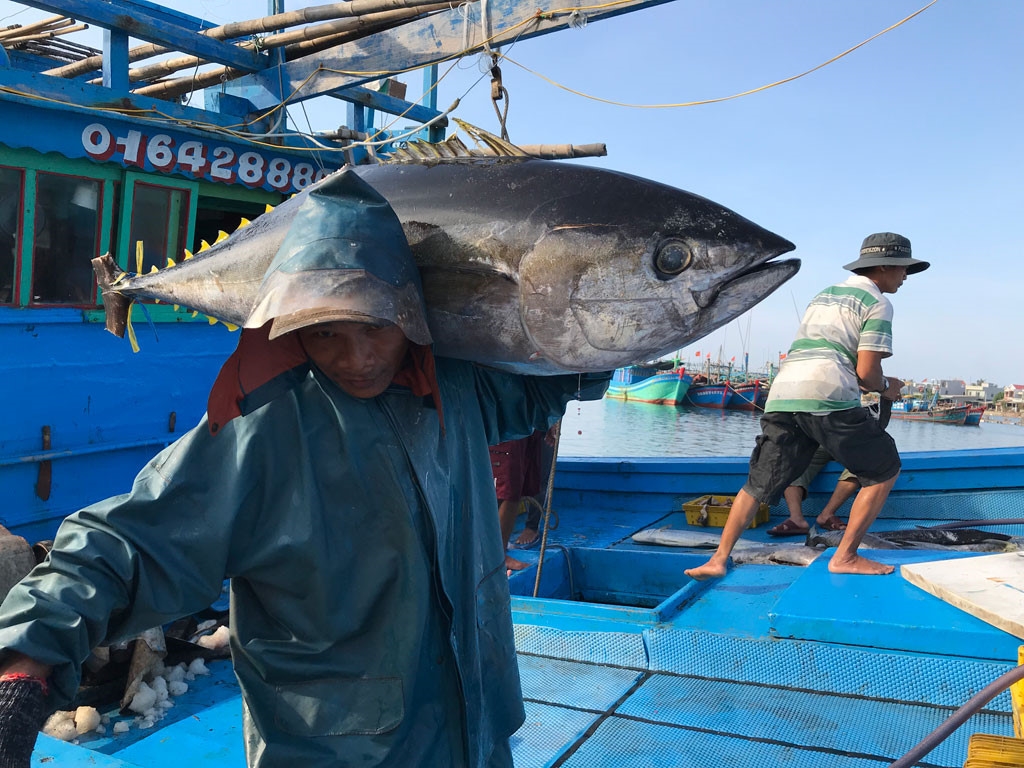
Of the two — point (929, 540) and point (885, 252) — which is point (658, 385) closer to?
point (929, 540)

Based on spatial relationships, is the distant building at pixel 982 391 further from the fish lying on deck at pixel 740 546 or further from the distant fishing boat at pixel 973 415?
the fish lying on deck at pixel 740 546

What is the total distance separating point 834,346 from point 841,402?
34 centimetres

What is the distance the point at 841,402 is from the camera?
14.0 feet

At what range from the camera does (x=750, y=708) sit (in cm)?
316

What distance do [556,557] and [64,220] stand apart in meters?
4.75

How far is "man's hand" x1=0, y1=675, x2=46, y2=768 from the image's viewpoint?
109 centimetres

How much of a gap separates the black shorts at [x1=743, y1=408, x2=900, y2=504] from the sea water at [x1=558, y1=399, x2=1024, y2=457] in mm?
19332

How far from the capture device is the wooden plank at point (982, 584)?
3.23 meters

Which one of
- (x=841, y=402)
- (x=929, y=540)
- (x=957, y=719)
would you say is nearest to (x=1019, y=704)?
(x=957, y=719)

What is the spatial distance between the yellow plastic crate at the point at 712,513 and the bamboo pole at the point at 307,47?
4571mm

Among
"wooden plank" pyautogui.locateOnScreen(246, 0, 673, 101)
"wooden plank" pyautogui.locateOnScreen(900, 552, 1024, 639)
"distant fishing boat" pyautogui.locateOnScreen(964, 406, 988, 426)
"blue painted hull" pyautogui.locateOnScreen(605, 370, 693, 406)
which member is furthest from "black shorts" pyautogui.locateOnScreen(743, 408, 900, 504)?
"distant fishing boat" pyautogui.locateOnScreen(964, 406, 988, 426)

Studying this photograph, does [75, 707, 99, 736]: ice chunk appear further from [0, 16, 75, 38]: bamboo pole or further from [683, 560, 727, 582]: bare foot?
[0, 16, 75, 38]: bamboo pole

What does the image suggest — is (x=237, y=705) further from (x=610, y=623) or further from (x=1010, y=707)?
(x=1010, y=707)

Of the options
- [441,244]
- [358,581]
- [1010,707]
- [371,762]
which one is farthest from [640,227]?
[1010,707]
